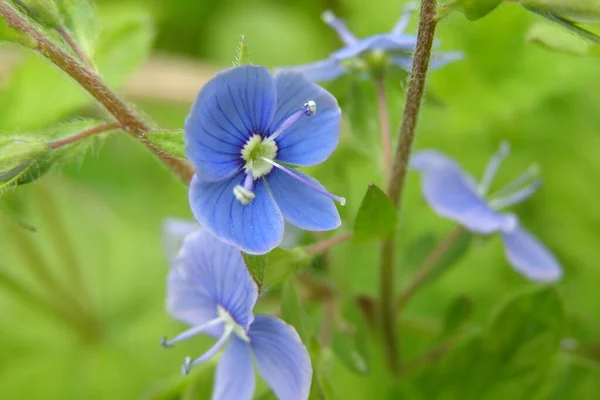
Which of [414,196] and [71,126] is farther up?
[71,126]

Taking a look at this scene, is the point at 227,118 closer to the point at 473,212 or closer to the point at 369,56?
the point at 369,56

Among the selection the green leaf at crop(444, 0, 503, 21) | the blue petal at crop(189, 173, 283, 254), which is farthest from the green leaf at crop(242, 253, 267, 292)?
the green leaf at crop(444, 0, 503, 21)

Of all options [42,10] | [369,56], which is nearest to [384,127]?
[369,56]

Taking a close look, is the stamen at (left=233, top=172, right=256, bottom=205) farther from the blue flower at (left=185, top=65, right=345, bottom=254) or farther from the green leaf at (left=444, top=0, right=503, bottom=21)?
the green leaf at (left=444, top=0, right=503, bottom=21)

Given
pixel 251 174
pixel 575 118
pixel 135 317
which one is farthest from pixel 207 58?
pixel 251 174

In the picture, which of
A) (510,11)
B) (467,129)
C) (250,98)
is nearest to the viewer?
(250,98)

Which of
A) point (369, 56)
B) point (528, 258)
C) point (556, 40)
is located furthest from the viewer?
point (528, 258)

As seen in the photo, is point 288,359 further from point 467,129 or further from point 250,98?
point 467,129
